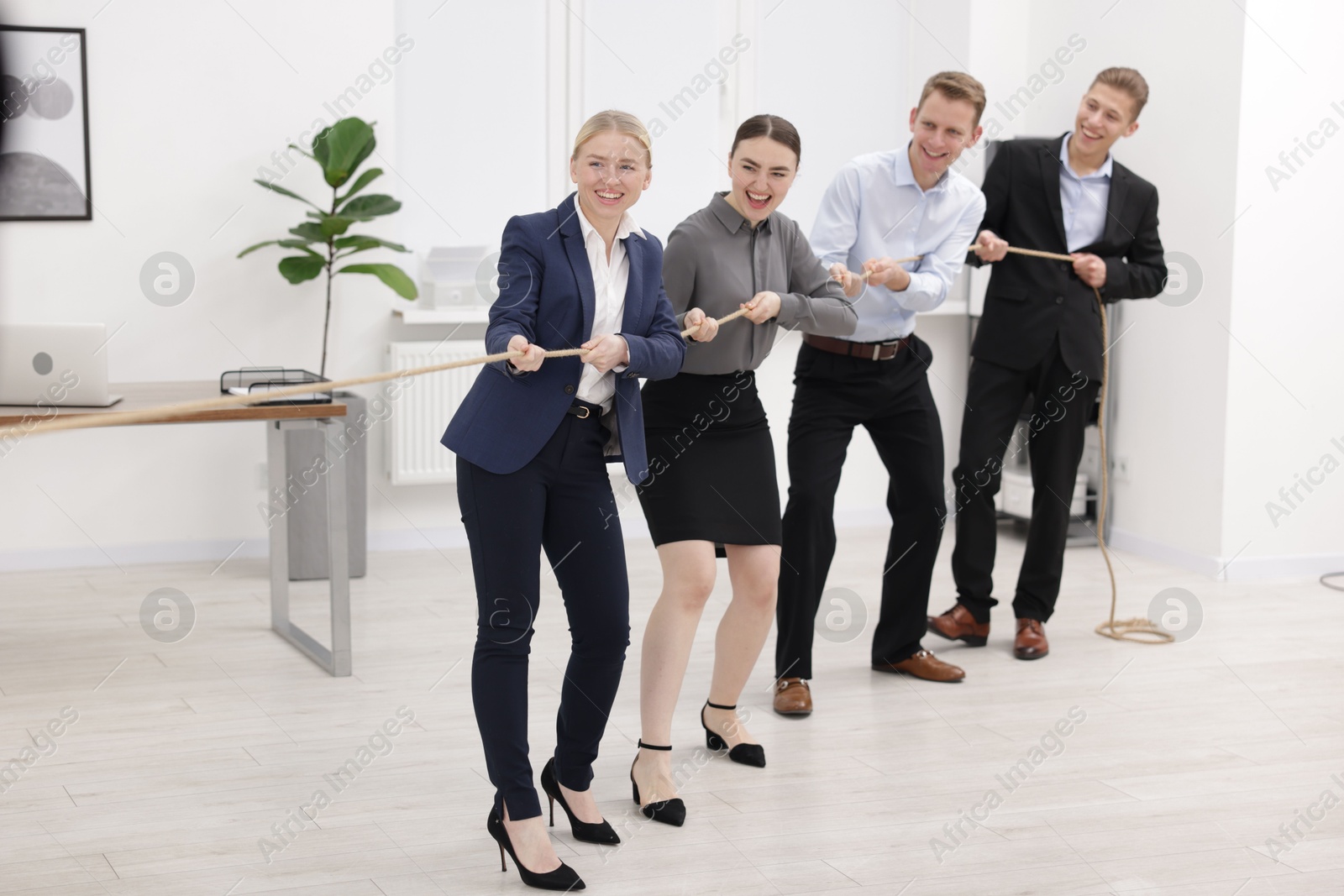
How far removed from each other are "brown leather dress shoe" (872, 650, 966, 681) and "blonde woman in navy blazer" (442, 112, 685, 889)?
1.52 meters

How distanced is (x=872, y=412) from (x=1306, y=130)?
253 cm

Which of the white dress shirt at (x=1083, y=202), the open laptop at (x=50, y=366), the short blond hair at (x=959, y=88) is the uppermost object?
the short blond hair at (x=959, y=88)

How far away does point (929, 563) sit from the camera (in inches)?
140

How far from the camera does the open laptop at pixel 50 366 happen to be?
3.44 m

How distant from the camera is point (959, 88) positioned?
3203mm

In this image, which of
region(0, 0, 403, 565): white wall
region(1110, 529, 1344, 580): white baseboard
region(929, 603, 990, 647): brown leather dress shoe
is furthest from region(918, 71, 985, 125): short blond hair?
region(0, 0, 403, 565): white wall

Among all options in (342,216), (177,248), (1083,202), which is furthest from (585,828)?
(177,248)

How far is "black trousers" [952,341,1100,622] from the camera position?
3.84 m

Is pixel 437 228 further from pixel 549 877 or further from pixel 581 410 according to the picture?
pixel 549 877

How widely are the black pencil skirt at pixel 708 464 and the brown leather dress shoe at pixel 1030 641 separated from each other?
1.37 meters

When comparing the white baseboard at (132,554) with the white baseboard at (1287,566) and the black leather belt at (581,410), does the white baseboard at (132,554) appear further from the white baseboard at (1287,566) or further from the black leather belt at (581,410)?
the white baseboard at (1287,566)

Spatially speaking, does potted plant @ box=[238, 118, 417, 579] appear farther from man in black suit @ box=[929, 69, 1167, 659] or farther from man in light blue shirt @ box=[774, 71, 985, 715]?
man in black suit @ box=[929, 69, 1167, 659]

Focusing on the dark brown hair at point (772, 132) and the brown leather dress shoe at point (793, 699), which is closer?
the dark brown hair at point (772, 132)

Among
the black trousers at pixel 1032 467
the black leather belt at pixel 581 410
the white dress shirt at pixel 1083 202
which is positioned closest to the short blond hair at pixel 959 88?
the white dress shirt at pixel 1083 202
